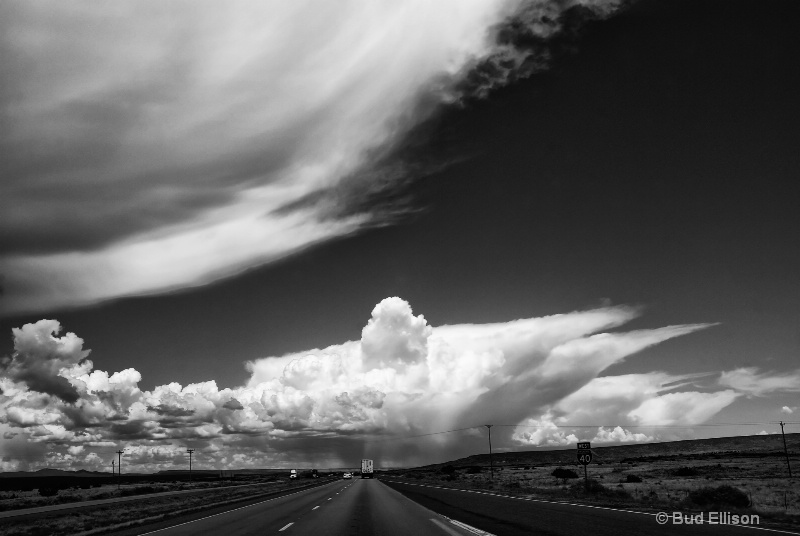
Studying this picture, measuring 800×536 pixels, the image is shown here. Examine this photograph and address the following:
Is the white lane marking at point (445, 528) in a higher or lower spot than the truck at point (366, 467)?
higher

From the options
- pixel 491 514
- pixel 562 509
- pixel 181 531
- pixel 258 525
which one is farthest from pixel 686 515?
pixel 181 531

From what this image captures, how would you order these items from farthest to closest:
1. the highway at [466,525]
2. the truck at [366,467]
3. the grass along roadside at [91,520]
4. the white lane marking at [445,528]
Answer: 1. the truck at [366,467]
2. the grass along roadside at [91,520]
3. the white lane marking at [445,528]
4. the highway at [466,525]

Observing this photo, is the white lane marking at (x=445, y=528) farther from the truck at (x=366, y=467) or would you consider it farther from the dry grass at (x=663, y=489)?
the truck at (x=366, y=467)

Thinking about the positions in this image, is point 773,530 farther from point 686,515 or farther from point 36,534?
point 36,534

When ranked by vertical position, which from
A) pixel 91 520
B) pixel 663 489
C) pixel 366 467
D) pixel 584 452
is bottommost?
pixel 366 467

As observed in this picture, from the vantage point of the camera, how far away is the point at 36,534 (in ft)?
74.1

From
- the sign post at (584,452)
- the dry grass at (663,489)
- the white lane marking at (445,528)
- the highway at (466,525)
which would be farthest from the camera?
the sign post at (584,452)

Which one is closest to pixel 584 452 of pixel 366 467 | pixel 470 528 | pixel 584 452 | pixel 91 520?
pixel 584 452

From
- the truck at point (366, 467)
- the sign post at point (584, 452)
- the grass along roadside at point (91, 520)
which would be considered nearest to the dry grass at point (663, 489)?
the sign post at point (584, 452)

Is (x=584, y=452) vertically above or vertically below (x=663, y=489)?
above

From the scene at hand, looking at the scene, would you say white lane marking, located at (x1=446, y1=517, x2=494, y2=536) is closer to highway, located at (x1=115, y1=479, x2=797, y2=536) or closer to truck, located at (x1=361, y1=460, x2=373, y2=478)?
highway, located at (x1=115, y1=479, x2=797, y2=536)

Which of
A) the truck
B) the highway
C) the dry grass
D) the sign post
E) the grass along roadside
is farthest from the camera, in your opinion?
the truck

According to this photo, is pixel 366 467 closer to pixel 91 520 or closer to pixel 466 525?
pixel 91 520

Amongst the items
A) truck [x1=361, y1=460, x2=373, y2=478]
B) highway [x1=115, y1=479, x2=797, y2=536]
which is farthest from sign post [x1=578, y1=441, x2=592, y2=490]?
truck [x1=361, y1=460, x2=373, y2=478]
